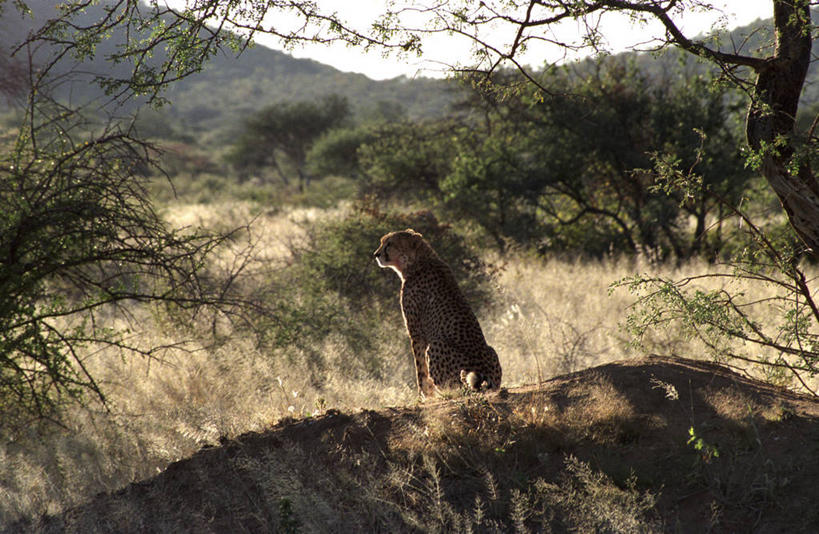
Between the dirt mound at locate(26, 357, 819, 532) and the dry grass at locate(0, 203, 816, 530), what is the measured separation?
0.26 m

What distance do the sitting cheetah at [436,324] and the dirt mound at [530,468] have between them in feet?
1.49

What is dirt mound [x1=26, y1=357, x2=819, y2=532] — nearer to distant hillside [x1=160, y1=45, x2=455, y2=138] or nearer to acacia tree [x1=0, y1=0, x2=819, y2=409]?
acacia tree [x1=0, y1=0, x2=819, y2=409]

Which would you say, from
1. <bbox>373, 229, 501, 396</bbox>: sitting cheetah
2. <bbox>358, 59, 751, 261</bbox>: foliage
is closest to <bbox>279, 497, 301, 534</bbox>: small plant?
<bbox>373, 229, 501, 396</bbox>: sitting cheetah

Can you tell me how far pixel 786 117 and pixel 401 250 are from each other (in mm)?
2590

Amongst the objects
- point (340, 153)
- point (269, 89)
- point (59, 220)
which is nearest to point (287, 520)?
point (59, 220)

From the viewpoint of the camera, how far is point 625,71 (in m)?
12.1

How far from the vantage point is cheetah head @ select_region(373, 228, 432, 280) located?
5035 millimetres

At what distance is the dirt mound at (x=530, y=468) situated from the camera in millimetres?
3053

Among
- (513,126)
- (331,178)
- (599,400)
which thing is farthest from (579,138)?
(331,178)

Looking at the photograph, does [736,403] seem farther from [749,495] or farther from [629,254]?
[629,254]

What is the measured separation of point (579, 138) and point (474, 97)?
3260 millimetres

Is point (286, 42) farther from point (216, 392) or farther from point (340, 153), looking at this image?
point (340, 153)

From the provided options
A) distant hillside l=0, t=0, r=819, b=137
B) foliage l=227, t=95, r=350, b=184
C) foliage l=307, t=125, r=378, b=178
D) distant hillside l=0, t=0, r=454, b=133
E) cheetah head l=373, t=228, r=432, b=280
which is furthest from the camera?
distant hillside l=0, t=0, r=454, b=133

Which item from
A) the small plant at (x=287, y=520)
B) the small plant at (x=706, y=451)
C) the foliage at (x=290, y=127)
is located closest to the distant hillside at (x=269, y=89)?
the foliage at (x=290, y=127)
